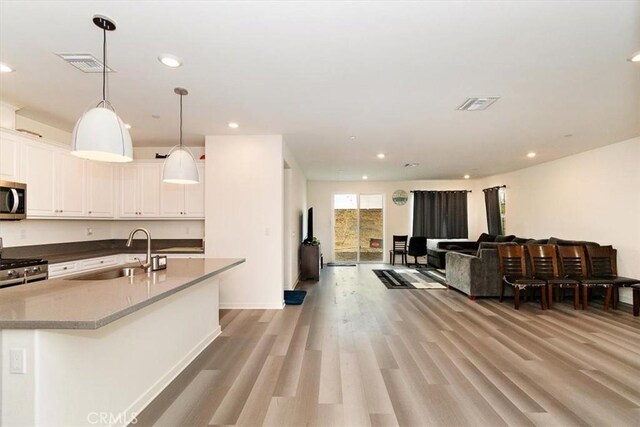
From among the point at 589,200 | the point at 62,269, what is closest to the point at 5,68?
the point at 62,269

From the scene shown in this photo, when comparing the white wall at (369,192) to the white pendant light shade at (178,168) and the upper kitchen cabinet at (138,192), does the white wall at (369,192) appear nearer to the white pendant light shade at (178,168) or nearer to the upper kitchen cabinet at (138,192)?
the upper kitchen cabinet at (138,192)

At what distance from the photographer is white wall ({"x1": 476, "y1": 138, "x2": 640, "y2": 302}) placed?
4.84 m

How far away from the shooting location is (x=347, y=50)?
238 cm

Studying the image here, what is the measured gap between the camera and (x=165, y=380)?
2504mm

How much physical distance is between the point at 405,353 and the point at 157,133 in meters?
4.48

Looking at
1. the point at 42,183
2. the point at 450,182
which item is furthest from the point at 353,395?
the point at 450,182

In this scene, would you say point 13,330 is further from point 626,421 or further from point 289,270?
point 289,270

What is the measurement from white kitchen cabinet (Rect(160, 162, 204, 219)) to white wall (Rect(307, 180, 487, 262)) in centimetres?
514

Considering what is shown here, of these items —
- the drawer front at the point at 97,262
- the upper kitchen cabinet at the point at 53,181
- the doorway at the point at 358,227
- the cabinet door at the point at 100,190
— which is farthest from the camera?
the doorway at the point at 358,227

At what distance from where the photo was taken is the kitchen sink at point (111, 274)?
253cm

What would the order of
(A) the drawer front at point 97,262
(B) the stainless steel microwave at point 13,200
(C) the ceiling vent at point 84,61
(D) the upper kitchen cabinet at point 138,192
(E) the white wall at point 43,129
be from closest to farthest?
1. (C) the ceiling vent at point 84,61
2. (B) the stainless steel microwave at point 13,200
3. (E) the white wall at point 43,129
4. (A) the drawer front at point 97,262
5. (D) the upper kitchen cabinet at point 138,192

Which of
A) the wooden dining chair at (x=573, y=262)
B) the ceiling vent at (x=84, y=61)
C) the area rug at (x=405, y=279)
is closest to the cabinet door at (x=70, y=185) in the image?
the ceiling vent at (x=84, y=61)

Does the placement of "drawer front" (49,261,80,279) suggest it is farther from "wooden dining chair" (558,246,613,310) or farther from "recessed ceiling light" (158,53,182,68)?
"wooden dining chair" (558,246,613,310)

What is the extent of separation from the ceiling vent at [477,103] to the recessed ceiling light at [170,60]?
286 cm
